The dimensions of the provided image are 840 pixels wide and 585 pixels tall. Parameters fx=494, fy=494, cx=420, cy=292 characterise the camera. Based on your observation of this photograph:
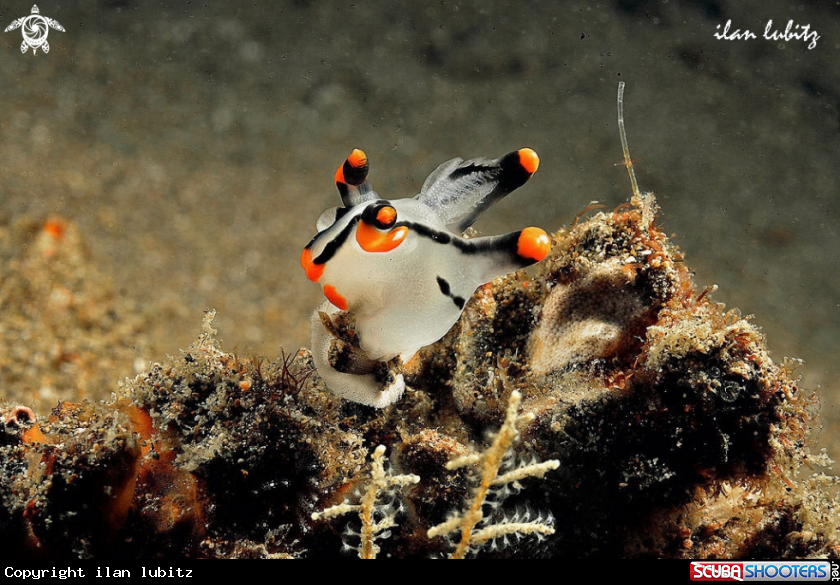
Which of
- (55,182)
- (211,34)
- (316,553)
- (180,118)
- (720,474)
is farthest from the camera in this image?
(211,34)

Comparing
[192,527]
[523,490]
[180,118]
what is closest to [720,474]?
[523,490]

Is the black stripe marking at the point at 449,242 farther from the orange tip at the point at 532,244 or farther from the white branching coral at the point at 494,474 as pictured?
the white branching coral at the point at 494,474

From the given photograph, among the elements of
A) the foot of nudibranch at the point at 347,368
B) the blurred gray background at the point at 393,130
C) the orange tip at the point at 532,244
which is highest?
the blurred gray background at the point at 393,130

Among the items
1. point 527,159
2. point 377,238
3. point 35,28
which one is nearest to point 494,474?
point 377,238

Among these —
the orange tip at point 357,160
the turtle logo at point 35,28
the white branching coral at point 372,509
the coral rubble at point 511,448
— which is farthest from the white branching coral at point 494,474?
the turtle logo at point 35,28

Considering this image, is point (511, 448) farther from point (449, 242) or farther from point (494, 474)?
point (449, 242)

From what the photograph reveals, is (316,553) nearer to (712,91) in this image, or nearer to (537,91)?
(537,91)

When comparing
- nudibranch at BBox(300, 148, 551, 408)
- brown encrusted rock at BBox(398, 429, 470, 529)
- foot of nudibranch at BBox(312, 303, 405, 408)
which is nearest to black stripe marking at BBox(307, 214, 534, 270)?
nudibranch at BBox(300, 148, 551, 408)
